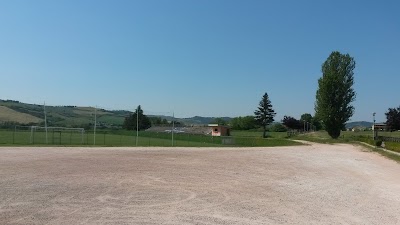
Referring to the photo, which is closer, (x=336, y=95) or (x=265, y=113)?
(x=336, y=95)

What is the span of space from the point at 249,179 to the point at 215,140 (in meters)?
44.8

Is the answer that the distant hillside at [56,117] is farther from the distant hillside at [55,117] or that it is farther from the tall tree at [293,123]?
the tall tree at [293,123]

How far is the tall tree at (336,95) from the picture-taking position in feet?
210

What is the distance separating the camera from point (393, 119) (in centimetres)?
7612

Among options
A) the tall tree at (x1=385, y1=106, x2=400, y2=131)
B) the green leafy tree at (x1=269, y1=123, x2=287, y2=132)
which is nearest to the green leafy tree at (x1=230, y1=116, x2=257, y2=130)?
the green leafy tree at (x1=269, y1=123, x2=287, y2=132)

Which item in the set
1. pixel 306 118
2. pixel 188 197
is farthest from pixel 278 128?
pixel 188 197

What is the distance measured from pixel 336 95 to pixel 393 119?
60.7 ft

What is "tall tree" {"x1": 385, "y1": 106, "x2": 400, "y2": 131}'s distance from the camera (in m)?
75.4

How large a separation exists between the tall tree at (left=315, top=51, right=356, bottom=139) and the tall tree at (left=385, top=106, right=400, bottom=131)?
49.1ft

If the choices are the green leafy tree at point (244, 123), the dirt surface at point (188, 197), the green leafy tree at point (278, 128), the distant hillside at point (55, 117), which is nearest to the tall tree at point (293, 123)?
the green leafy tree at point (278, 128)

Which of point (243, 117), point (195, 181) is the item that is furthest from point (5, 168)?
point (243, 117)

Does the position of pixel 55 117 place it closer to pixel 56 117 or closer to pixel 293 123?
pixel 56 117

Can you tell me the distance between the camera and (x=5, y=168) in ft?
53.0

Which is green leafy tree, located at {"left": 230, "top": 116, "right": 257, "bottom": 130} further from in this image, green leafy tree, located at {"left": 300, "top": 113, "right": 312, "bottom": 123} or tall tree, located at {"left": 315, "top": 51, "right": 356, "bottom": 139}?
tall tree, located at {"left": 315, "top": 51, "right": 356, "bottom": 139}
